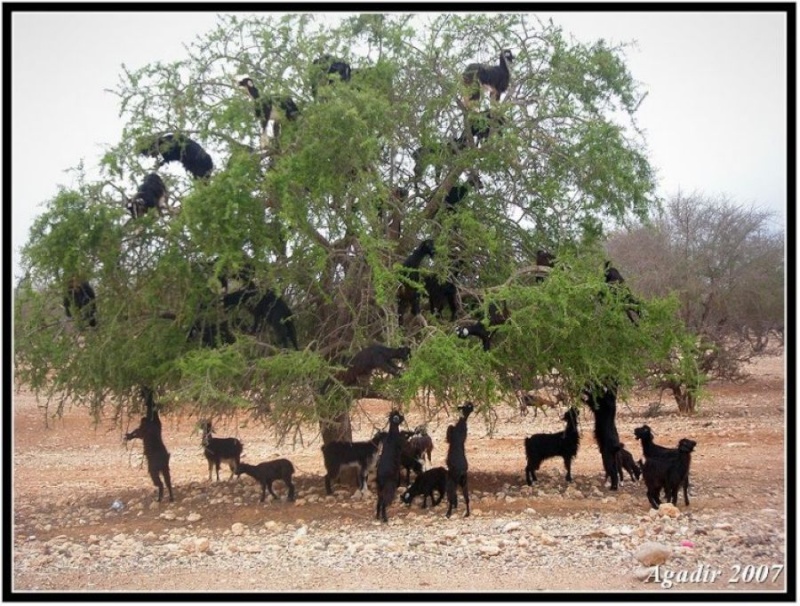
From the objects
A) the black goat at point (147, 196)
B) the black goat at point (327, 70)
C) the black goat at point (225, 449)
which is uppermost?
the black goat at point (327, 70)

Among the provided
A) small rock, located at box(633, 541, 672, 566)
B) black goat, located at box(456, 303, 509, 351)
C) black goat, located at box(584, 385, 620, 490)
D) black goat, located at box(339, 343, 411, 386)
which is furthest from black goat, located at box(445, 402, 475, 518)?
small rock, located at box(633, 541, 672, 566)

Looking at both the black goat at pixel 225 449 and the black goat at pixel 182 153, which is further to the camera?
the black goat at pixel 225 449

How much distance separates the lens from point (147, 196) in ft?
30.6

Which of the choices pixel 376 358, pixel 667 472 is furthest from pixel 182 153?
pixel 667 472

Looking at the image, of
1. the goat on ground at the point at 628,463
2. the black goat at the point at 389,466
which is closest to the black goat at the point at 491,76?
the black goat at the point at 389,466

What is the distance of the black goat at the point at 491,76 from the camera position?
10.2 meters

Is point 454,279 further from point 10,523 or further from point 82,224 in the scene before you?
point 10,523

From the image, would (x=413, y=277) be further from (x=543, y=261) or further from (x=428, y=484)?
(x=428, y=484)

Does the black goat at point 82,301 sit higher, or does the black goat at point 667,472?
the black goat at point 82,301

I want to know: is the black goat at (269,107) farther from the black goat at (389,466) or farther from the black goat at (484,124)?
the black goat at (389,466)

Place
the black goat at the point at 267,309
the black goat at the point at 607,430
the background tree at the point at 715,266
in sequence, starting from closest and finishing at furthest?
the black goat at the point at 267,309, the black goat at the point at 607,430, the background tree at the point at 715,266

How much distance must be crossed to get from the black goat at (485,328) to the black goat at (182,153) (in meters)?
3.27

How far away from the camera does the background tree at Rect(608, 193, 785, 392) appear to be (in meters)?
20.2

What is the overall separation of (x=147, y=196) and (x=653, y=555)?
6.04m
